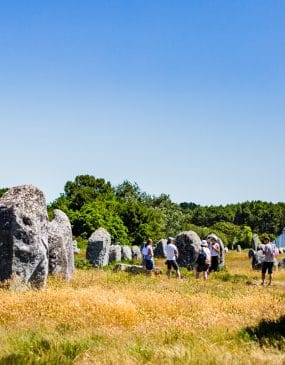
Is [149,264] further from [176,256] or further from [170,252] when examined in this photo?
[176,256]

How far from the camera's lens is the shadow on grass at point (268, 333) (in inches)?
357

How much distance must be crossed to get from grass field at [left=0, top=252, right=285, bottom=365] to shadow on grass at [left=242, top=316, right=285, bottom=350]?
2 centimetres

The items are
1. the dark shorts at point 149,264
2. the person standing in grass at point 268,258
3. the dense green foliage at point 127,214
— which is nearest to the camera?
the person standing in grass at point 268,258

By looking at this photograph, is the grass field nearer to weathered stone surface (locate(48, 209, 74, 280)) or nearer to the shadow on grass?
the shadow on grass

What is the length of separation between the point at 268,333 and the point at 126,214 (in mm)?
65807

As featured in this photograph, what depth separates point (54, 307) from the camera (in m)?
12.8

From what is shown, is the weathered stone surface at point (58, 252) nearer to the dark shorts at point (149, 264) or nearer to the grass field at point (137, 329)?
the dark shorts at point (149, 264)

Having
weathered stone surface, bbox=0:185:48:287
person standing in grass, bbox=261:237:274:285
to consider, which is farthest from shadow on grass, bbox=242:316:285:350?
person standing in grass, bbox=261:237:274:285

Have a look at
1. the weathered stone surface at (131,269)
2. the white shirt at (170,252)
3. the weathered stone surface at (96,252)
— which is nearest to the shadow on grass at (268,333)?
the white shirt at (170,252)

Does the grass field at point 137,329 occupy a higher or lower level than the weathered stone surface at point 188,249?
lower

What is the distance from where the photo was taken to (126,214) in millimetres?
75562

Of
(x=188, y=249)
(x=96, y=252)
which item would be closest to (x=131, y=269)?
(x=188, y=249)

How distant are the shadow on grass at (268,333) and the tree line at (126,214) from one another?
52738 mm

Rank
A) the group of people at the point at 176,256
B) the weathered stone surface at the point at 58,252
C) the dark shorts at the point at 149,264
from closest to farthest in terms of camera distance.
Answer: the weathered stone surface at the point at 58,252, the group of people at the point at 176,256, the dark shorts at the point at 149,264
